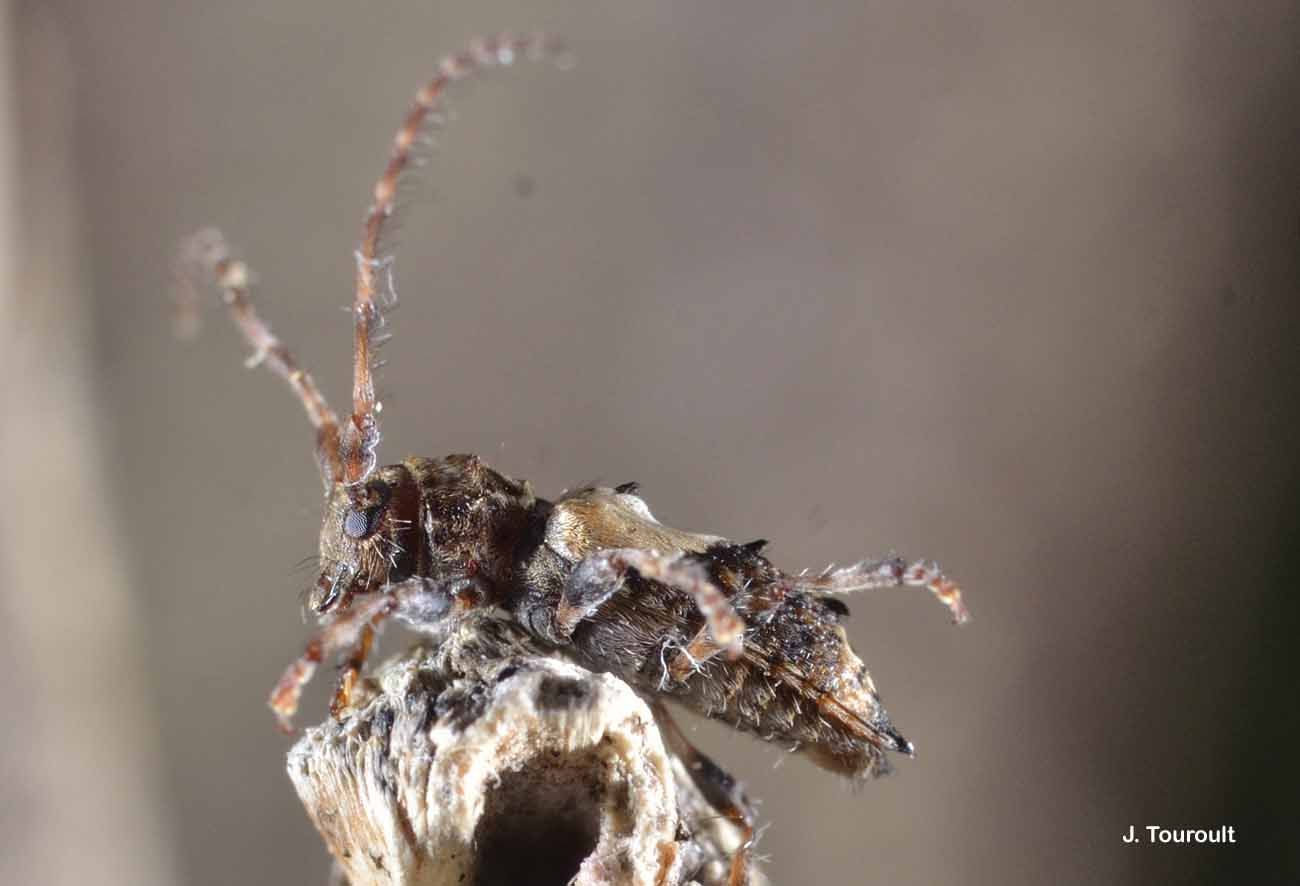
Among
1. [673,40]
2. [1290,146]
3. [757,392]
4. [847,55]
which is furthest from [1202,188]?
[673,40]

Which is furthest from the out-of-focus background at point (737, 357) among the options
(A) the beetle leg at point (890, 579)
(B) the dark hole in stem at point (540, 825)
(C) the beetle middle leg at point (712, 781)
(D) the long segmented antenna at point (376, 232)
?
(B) the dark hole in stem at point (540, 825)

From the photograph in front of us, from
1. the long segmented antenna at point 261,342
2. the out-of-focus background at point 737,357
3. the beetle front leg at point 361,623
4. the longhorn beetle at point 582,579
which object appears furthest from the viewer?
the out-of-focus background at point 737,357

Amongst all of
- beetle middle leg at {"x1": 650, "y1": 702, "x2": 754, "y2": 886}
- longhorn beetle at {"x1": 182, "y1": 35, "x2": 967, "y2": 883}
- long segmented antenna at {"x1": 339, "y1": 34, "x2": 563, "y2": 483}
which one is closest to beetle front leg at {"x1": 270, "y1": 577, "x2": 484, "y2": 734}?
longhorn beetle at {"x1": 182, "y1": 35, "x2": 967, "y2": 883}

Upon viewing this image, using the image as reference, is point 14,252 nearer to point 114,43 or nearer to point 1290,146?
point 114,43

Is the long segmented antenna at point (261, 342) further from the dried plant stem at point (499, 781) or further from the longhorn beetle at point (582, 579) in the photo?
the dried plant stem at point (499, 781)

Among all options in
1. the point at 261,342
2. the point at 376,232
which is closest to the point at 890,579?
the point at 376,232

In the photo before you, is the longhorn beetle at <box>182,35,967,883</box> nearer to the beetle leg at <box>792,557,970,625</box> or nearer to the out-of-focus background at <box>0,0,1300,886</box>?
the beetle leg at <box>792,557,970,625</box>
